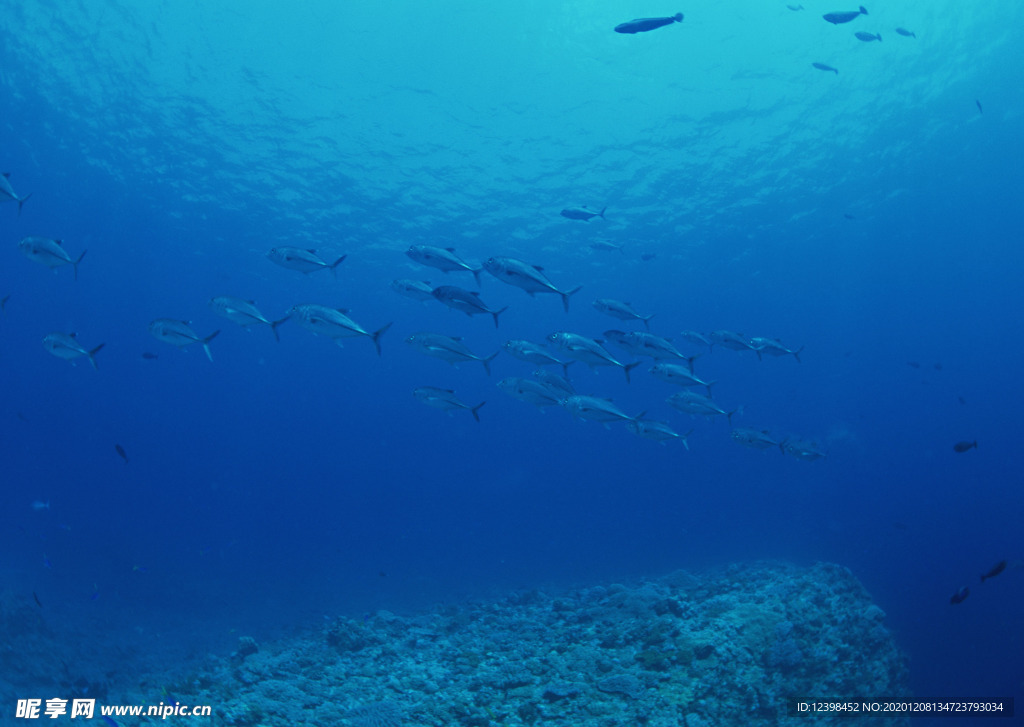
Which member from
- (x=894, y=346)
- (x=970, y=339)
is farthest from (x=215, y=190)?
(x=970, y=339)

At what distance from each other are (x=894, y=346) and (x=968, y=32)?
45.5 metres

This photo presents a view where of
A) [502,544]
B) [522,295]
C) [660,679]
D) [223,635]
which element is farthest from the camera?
[522,295]

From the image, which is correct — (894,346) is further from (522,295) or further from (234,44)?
(234,44)

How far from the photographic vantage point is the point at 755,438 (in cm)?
912

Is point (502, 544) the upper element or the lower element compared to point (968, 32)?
lower

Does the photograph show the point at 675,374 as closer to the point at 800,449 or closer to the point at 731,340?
the point at 731,340

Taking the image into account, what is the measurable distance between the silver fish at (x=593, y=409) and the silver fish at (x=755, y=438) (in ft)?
9.03

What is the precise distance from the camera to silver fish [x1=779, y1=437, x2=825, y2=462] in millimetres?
9500

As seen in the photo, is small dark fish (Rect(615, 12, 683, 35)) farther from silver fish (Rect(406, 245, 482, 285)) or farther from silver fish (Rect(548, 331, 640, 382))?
silver fish (Rect(548, 331, 640, 382))

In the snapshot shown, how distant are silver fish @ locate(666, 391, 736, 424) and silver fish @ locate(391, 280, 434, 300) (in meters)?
4.58

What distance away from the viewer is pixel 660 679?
21.9ft

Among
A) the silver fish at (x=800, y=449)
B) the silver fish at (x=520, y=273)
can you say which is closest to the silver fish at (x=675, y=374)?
the silver fish at (x=520, y=273)

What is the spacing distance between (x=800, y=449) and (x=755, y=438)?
3.72ft

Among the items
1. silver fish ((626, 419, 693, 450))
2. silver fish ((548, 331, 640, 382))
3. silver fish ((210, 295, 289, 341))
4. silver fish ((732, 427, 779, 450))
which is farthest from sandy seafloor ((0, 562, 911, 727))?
silver fish ((210, 295, 289, 341))
